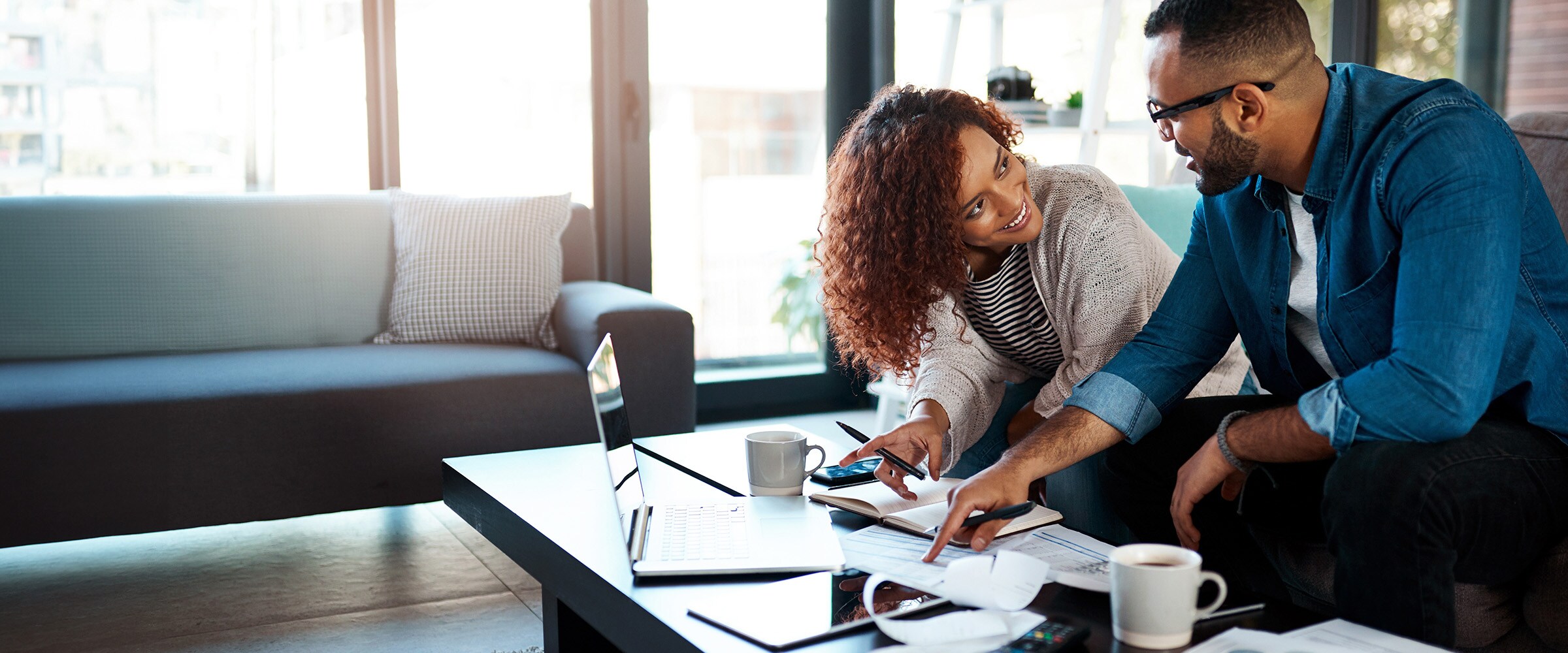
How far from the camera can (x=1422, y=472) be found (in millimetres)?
1124

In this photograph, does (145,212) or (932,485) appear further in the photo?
(145,212)

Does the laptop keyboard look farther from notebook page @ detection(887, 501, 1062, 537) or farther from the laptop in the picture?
notebook page @ detection(887, 501, 1062, 537)

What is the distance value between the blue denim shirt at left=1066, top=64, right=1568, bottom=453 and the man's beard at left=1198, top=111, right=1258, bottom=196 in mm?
69

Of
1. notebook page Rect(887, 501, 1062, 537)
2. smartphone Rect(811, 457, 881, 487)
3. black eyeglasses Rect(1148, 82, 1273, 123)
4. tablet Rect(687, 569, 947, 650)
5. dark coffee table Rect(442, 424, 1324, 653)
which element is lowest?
dark coffee table Rect(442, 424, 1324, 653)

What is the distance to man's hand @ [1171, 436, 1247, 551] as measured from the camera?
1.32 m

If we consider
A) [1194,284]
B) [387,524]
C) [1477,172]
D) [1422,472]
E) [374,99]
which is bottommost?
[387,524]

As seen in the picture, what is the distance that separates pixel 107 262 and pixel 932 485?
202 cm

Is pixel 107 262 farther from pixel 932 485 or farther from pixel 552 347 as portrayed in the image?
pixel 932 485

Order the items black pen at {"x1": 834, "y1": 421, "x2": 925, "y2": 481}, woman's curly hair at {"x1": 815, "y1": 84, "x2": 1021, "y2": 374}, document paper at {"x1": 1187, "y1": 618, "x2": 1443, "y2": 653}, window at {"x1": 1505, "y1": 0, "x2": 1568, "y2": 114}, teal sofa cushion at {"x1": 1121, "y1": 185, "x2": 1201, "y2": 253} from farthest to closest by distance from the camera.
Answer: window at {"x1": 1505, "y1": 0, "x2": 1568, "y2": 114}, teal sofa cushion at {"x1": 1121, "y1": 185, "x2": 1201, "y2": 253}, woman's curly hair at {"x1": 815, "y1": 84, "x2": 1021, "y2": 374}, black pen at {"x1": 834, "y1": 421, "x2": 925, "y2": 481}, document paper at {"x1": 1187, "y1": 618, "x2": 1443, "y2": 653}

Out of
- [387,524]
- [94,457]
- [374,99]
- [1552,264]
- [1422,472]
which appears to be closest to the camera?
[1422,472]

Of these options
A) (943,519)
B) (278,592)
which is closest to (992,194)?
(943,519)

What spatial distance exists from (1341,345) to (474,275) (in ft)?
6.36

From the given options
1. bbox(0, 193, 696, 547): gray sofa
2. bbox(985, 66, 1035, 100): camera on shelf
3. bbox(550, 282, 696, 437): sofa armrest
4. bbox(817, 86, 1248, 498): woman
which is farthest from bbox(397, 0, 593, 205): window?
bbox(817, 86, 1248, 498): woman

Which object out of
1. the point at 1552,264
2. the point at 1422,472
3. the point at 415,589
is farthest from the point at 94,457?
the point at 1552,264
